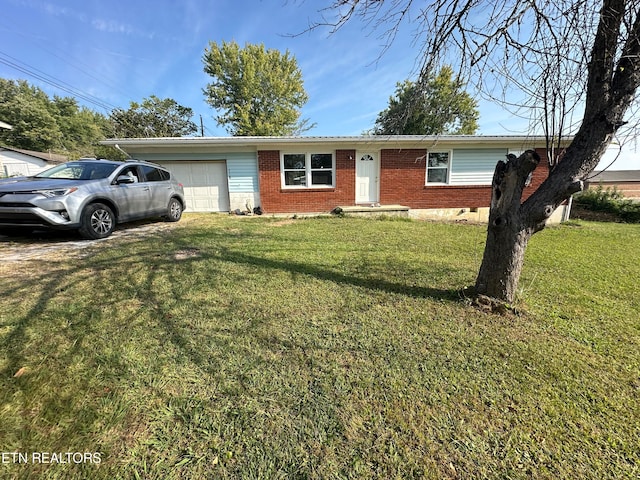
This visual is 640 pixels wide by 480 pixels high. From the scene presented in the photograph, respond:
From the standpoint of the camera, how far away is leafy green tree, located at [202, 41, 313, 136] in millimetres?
24969

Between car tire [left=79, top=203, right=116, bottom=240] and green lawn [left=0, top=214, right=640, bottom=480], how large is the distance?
4.74 ft

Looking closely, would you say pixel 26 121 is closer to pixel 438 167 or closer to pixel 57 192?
pixel 57 192

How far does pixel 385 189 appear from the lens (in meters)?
10.3

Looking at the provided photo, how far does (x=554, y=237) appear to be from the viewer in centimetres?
721

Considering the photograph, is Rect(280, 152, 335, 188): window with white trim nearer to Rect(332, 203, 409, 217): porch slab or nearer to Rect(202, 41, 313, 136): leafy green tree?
Rect(332, 203, 409, 217): porch slab

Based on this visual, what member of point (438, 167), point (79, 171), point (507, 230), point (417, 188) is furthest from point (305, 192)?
point (507, 230)

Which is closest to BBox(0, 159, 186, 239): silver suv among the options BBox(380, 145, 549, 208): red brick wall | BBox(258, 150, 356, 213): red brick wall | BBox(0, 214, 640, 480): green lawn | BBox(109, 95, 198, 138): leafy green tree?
BBox(0, 214, 640, 480): green lawn

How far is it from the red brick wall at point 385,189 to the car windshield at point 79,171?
502cm

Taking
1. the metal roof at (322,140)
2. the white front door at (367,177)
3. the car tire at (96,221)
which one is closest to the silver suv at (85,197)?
the car tire at (96,221)

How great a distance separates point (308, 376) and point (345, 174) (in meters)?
9.03

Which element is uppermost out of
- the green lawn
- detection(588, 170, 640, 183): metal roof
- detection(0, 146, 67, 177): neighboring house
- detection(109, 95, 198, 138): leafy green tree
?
detection(109, 95, 198, 138): leafy green tree

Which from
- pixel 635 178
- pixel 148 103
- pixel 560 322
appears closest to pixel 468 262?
pixel 560 322

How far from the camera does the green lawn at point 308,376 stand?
1.32 m

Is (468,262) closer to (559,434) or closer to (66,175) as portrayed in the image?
(559,434)
